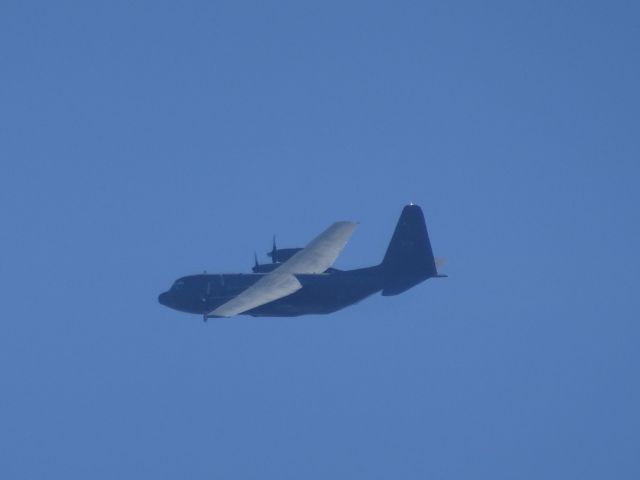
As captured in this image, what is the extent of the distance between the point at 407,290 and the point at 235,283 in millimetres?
13275

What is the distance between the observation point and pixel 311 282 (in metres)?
59.7

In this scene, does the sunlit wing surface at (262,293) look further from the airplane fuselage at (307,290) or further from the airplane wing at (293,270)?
the airplane fuselage at (307,290)

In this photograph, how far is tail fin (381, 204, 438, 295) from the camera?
57375mm

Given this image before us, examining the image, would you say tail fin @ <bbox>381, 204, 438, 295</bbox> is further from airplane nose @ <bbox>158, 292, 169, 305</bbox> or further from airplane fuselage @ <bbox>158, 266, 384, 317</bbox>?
airplane nose @ <bbox>158, 292, 169, 305</bbox>

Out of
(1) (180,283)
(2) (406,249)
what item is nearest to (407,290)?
(2) (406,249)

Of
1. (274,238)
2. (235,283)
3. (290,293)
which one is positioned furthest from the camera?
(274,238)

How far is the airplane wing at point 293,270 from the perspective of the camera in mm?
54062

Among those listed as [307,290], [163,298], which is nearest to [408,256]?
[307,290]

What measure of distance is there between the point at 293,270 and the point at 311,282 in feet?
7.70

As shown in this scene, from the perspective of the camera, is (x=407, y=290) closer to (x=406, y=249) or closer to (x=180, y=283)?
(x=406, y=249)

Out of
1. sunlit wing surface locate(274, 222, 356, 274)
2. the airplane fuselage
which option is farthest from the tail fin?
sunlit wing surface locate(274, 222, 356, 274)

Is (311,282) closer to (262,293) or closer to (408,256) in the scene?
(262,293)

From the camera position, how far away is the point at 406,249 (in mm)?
58031

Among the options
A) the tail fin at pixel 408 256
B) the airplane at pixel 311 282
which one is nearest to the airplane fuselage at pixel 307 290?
the airplane at pixel 311 282
